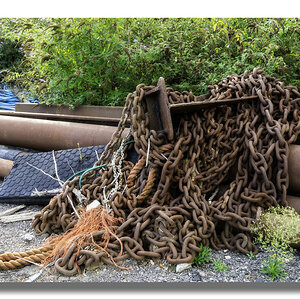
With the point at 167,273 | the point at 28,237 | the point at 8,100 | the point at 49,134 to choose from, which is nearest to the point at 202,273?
the point at 167,273

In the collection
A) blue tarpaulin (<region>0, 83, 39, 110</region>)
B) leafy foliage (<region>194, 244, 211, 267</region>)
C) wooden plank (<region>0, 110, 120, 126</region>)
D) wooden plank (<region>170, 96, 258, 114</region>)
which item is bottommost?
leafy foliage (<region>194, 244, 211, 267</region>)

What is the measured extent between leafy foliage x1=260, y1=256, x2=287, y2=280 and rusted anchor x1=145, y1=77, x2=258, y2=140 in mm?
956

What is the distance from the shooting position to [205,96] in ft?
8.96

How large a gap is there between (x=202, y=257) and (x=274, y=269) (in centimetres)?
40

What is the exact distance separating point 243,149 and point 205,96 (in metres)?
0.54

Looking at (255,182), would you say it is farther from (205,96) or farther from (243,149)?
(205,96)

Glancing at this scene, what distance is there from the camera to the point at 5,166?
352 cm

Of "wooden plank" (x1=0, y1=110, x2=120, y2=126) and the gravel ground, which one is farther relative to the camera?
"wooden plank" (x1=0, y1=110, x2=120, y2=126)

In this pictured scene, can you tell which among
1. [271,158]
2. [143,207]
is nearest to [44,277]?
[143,207]

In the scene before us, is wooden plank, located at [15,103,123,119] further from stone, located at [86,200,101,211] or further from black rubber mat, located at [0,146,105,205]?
stone, located at [86,200,101,211]

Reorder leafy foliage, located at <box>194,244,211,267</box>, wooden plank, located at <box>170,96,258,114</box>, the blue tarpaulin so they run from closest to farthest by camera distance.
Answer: leafy foliage, located at <box>194,244,211,267</box>
wooden plank, located at <box>170,96,258,114</box>
the blue tarpaulin

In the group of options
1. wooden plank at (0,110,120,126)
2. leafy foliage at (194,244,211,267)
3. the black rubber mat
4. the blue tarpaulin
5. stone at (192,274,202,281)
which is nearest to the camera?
stone at (192,274,202,281)

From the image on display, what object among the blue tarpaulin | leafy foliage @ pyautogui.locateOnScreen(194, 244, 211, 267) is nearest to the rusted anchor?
leafy foliage @ pyautogui.locateOnScreen(194, 244, 211, 267)

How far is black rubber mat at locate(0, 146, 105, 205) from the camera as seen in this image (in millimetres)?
2885
